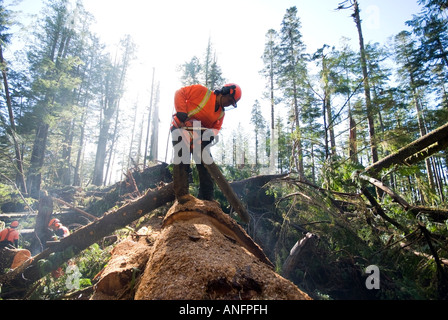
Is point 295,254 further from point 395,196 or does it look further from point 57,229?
point 57,229

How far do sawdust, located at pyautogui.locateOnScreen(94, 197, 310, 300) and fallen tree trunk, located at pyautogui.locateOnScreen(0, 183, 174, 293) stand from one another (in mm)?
1616

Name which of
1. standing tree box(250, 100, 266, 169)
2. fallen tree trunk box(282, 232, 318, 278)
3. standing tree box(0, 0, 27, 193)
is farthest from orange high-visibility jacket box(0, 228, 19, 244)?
standing tree box(250, 100, 266, 169)

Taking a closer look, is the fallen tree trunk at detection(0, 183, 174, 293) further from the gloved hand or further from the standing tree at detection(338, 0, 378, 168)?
the standing tree at detection(338, 0, 378, 168)

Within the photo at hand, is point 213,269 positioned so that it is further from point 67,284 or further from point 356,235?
point 67,284

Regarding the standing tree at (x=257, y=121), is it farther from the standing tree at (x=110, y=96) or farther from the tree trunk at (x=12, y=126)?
the tree trunk at (x=12, y=126)

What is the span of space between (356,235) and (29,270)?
542 centimetres

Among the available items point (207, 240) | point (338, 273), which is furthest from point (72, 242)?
point (338, 273)

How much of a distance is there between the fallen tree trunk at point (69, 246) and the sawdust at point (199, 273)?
1616 millimetres

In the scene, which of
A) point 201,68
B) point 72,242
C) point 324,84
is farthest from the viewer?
point 201,68

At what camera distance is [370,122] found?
8.58 metres

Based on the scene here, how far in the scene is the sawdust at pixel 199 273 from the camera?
1088 mm

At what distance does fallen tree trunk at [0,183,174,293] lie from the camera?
333 cm

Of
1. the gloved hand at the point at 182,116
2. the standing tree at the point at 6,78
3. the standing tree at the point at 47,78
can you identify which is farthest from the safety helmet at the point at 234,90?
the standing tree at the point at 47,78
